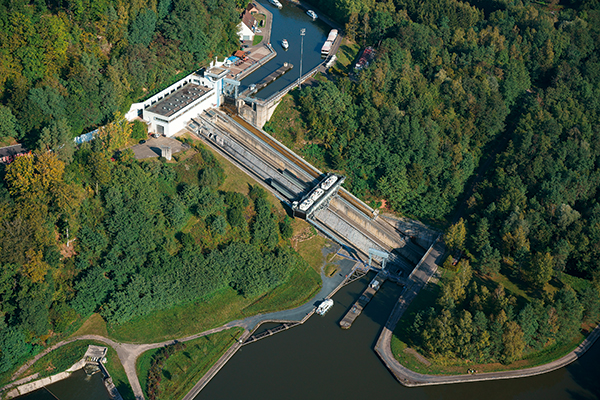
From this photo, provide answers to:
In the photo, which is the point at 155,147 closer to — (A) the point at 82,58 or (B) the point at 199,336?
(A) the point at 82,58

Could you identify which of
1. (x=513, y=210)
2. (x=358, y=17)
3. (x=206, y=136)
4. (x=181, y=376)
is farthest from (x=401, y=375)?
(x=358, y=17)

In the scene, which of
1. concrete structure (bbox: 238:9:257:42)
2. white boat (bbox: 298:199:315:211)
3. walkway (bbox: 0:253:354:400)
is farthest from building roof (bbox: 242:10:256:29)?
walkway (bbox: 0:253:354:400)

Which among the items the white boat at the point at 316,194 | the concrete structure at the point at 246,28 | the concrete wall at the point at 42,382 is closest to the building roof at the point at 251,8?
the concrete structure at the point at 246,28

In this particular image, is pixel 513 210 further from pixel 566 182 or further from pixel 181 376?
pixel 181 376

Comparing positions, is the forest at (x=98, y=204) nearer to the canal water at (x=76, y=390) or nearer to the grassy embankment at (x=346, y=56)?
the canal water at (x=76, y=390)

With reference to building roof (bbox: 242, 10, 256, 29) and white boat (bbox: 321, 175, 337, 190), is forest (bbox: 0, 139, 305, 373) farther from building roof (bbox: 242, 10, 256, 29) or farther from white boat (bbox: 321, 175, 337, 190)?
building roof (bbox: 242, 10, 256, 29)

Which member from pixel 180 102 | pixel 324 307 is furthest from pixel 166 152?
pixel 324 307
